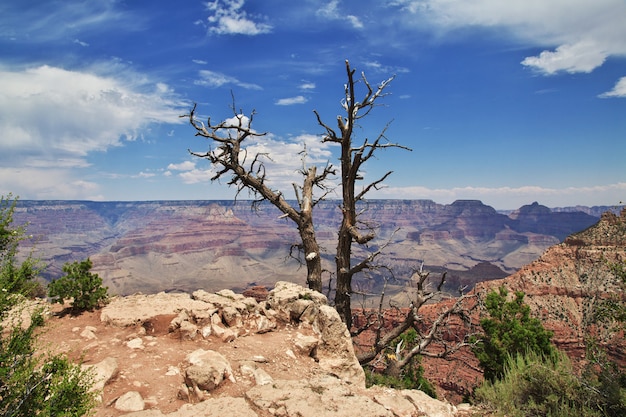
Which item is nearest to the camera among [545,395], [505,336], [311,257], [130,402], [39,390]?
[39,390]

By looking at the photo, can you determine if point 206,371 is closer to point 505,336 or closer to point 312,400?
point 312,400

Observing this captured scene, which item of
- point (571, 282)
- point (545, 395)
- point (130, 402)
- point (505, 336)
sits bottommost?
point (571, 282)

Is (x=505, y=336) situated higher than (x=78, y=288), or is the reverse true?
(x=78, y=288)

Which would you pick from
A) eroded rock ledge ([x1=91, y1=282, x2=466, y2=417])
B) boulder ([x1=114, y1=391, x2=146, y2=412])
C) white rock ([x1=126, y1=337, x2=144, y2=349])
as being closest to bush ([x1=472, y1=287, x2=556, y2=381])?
eroded rock ledge ([x1=91, y1=282, x2=466, y2=417])

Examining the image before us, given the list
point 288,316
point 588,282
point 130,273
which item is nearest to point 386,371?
point 288,316

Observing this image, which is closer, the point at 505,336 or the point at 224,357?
the point at 224,357

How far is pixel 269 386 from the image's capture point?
17.4 feet

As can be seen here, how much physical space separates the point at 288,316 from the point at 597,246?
224 ft

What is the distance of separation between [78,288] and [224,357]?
12.7 feet

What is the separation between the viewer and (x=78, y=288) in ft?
24.3

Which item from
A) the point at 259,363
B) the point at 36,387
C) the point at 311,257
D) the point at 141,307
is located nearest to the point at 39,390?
the point at 36,387

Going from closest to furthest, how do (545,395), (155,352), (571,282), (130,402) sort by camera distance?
(130,402)
(155,352)
(545,395)
(571,282)

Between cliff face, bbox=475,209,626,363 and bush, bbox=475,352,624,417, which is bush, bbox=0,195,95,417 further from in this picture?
cliff face, bbox=475,209,626,363

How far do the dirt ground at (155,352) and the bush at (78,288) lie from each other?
0.26m
